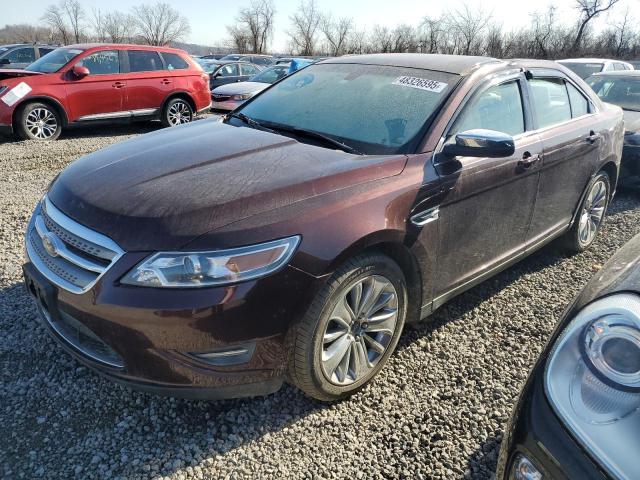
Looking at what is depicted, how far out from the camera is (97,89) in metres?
8.32

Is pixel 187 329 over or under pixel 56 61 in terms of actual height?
under

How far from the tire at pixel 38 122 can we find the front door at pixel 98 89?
280mm

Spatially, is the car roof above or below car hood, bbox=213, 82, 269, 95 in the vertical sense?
above

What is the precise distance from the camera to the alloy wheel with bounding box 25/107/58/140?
311 inches

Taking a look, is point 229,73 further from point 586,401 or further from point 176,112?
point 586,401

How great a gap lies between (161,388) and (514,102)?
8.87ft

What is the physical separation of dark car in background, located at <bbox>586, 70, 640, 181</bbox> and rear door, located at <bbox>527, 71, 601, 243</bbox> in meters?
2.33

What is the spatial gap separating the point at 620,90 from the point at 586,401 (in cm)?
751

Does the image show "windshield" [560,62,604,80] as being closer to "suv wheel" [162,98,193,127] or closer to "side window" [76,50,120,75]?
"suv wheel" [162,98,193,127]

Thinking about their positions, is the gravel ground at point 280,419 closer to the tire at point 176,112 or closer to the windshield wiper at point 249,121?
the windshield wiper at point 249,121

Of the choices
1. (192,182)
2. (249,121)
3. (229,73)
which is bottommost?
(229,73)

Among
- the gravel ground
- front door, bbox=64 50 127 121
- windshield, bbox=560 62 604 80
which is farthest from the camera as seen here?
windshield, bbox=560 62 604 80

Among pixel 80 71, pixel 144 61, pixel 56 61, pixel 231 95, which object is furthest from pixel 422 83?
pixel 231 95

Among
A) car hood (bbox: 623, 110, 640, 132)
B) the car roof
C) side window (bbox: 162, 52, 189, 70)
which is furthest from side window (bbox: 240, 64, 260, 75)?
the car roof
